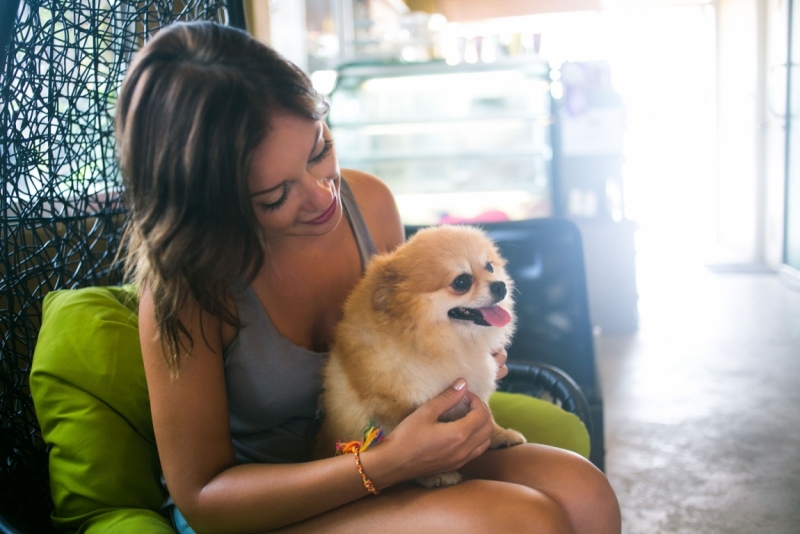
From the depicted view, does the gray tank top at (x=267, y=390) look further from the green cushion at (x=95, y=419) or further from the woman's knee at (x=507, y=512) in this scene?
the woman's knee at (x=507, y=512)

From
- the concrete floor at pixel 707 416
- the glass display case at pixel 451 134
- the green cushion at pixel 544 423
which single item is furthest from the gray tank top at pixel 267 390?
the glass display case at pixel 451 134

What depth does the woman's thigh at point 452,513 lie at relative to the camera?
968 millimetres

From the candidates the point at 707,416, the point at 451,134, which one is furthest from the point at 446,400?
the point at 451,134

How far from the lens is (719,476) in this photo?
2.21 meters

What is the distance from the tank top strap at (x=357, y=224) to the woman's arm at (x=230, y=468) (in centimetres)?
42

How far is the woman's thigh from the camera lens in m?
0.97

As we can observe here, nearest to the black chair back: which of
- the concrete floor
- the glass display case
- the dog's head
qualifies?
the concrete floor

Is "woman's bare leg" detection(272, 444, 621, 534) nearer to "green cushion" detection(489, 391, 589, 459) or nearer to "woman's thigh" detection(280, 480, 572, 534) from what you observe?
"woman's thigh" detection(280, 480, 572, 534)

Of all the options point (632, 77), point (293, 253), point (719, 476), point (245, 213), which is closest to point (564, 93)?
point (719, 476)

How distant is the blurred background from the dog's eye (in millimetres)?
1169

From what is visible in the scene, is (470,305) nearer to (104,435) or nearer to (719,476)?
(104,435)

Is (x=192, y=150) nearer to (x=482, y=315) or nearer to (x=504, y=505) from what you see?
(x=482, y=315)

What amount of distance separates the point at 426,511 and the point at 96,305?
75 centimetres

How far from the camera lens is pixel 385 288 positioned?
1.16m
